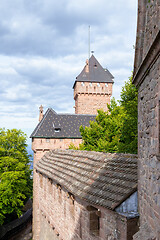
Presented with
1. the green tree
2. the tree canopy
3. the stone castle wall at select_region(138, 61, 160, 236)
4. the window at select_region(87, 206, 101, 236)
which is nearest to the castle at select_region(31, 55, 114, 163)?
the tree canopy

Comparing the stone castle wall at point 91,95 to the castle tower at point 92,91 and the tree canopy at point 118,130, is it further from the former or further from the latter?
the tree canopy at point 118,130

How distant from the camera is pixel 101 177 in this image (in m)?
7.41

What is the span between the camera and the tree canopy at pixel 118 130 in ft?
55.2

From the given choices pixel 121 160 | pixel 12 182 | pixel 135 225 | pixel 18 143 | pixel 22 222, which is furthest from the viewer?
pixel 22 222

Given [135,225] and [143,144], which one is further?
[135,225]

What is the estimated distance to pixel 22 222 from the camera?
29078 mm

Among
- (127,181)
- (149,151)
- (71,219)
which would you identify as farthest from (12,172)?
(149,151)

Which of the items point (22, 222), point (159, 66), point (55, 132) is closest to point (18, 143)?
point (55, 132)

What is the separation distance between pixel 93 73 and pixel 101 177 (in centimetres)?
3423

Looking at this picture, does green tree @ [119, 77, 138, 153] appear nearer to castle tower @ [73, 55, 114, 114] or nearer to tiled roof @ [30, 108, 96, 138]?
tiled roof @ [30, 108, 96, 138]

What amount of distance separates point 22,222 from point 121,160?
25.7 meters

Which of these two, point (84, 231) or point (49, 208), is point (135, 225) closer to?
point (84, 231)

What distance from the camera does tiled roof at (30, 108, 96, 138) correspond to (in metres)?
27.4

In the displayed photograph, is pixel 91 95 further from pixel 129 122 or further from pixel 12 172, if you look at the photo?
pixel 129 122
